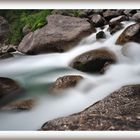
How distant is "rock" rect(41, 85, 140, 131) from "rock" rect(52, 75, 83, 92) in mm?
135

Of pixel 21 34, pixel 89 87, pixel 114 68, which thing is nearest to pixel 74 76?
pixel 89 87

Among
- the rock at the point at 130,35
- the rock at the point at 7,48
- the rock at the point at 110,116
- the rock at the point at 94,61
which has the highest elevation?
the rock at the point at 130,35

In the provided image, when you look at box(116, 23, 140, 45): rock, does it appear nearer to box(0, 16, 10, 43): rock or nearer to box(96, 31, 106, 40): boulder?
box(96, 31, 106, 40): boulder

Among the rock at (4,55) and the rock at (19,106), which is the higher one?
the rock at (4,55)

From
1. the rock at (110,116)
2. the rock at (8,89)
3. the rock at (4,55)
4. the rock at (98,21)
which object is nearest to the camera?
the rock at (110,116)

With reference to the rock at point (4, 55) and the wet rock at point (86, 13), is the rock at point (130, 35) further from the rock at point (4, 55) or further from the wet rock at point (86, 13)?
the rock at point (4, 55)

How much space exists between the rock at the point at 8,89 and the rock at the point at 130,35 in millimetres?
507

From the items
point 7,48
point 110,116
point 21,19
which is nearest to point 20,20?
point 21,19

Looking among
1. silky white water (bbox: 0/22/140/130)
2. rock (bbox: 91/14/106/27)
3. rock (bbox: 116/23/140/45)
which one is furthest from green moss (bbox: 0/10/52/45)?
rock (bbox: 116/23/140/45)

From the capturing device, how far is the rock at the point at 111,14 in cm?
167

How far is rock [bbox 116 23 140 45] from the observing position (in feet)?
5.63

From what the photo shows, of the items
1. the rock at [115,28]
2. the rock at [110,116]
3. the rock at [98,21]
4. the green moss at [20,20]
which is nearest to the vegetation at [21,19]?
the green moss at [20,20]

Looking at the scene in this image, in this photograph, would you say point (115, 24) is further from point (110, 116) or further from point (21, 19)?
point (110, 116)

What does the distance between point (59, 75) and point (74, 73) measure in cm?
7
